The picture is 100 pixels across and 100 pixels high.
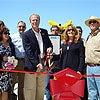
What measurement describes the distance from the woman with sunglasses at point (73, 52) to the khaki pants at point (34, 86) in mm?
566

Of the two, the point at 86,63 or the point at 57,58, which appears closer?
the point at 86,63

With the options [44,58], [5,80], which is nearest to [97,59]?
[44,58]

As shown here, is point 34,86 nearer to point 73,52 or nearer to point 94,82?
point 73,52

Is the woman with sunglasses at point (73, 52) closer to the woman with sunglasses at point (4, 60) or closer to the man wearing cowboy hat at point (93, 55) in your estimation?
the man wearing cowboy hat at point (93, 55)

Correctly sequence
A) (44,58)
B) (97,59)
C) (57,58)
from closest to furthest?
(97,59)
(44,58)
(57,58)

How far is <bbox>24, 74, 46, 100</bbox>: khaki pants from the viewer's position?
5.87 m

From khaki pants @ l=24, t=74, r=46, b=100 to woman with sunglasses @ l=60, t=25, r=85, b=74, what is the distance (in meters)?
0.57

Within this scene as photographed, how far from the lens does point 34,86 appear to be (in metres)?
5.89

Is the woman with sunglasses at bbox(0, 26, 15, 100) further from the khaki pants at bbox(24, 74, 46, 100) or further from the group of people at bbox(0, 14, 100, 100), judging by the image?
the khaki pants at bbox(24, 74, 46, 100)

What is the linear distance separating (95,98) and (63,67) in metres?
0.89

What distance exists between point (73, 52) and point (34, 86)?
3.37ft

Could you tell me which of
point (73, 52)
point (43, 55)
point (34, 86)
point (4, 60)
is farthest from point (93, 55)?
point (4, 60)

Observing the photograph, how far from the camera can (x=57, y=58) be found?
657cm

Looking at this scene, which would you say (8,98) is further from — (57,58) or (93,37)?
(93,37)
